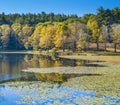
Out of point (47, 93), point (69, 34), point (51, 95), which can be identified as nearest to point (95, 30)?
point (69, 34)

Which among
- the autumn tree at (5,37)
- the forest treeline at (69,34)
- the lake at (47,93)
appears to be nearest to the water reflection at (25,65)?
the lake at (47,93)

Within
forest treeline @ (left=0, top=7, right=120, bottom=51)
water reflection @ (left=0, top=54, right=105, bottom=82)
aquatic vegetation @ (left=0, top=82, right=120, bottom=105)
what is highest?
forest treeline @ (left=0, top=7, right=120, bottom=51)

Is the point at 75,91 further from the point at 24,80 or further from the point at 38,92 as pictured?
the point at 24,80

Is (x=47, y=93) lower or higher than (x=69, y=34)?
lower

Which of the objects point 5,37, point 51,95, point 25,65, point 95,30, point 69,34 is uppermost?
point 95,30

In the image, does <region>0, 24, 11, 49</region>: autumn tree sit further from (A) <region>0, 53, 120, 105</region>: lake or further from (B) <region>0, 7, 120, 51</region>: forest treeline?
(A) <region>0, 53, 120, 105</region>: lake

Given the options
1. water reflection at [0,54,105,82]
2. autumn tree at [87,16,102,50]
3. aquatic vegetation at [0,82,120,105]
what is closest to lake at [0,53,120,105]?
aquatic vegetation at [0,82,120,105]

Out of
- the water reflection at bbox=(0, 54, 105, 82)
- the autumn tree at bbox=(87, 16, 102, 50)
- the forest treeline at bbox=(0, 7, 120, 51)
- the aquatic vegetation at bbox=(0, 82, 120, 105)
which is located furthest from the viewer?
the autumn tree at bbox=(87, 16, 102, 50)

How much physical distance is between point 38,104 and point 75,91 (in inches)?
267

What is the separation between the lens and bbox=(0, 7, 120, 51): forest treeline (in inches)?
3937

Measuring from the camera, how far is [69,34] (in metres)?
104

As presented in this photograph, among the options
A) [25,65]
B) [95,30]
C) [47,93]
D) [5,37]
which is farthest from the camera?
[5,37]

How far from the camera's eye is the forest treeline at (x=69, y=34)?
3937 inches

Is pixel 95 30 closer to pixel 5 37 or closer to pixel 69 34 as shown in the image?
pixel 69 34
